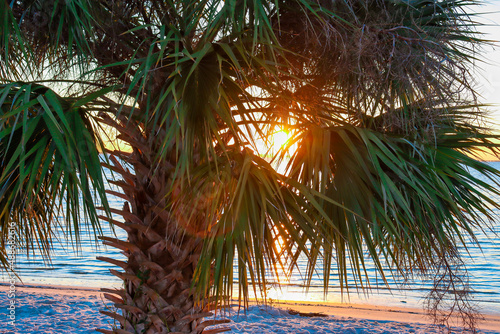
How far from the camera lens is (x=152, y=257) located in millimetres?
2846

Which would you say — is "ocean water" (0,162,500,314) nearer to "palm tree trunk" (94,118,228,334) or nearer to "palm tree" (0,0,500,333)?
"palm tree trunk" (94,118,228,334)

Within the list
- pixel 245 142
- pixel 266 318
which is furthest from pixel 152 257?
pixel 266 318

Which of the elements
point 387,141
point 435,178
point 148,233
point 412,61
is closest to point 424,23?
point 412,61

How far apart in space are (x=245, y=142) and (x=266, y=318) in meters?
5.17

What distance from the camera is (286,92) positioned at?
3.13 metres

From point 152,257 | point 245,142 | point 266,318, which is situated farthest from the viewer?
point 266,318

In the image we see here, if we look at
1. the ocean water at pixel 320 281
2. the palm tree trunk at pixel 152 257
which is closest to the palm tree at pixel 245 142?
the palm tree trunk at pixel 152 257

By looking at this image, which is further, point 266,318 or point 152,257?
point 266,318

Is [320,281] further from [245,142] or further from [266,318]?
[245,142]

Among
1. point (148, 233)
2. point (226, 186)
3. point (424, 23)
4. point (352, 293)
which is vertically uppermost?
point (424, 23)

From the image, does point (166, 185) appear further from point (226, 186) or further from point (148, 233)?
point (226, 186)

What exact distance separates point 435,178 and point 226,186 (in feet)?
4.00

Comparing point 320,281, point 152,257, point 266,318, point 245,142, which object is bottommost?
point 266,318

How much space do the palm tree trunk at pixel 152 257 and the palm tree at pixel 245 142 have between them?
1 centimetres
